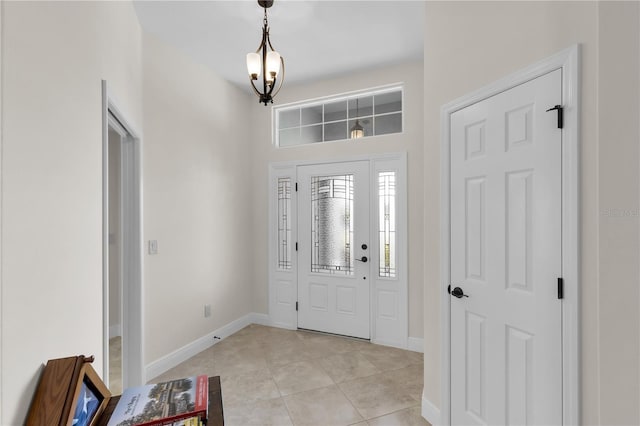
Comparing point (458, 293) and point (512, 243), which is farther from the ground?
point (512, 243)

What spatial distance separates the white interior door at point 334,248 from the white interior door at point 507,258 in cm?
164

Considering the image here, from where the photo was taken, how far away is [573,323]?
1329 mm

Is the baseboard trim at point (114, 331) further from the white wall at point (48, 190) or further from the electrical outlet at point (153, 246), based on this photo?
the white wall at point (48, 190)

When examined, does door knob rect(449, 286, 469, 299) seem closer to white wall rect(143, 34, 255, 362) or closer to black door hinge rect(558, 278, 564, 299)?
black door hinge rect(558, 278, 564, 299)

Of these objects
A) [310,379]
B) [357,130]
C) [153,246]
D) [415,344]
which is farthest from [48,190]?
[415,344]

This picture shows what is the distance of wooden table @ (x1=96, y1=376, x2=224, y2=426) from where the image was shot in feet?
3.14

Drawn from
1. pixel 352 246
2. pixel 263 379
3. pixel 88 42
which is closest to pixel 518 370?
pixel 263 379

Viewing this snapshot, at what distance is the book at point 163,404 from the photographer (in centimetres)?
93

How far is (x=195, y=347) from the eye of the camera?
3217 mm

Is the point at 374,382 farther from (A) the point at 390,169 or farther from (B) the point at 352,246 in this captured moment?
(A) the point at 390,169

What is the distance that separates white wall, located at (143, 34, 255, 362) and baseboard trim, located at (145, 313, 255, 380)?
52mm

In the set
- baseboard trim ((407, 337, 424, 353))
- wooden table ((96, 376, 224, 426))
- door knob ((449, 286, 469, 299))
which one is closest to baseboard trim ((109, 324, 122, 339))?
wooden table ((96, 376, 224, 426))

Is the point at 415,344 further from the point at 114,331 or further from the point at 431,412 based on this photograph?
the point at 114,331

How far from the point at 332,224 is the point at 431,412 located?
2.04 meters
